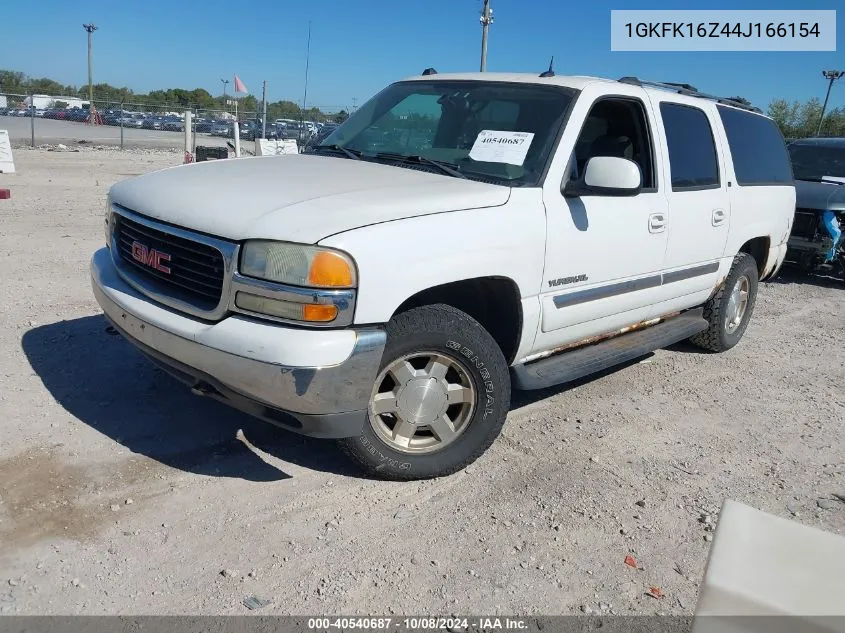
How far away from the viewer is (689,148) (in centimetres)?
479

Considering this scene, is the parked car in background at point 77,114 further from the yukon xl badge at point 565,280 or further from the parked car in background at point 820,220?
the yukon xl badge at point 565,280

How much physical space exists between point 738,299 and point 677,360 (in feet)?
2.57

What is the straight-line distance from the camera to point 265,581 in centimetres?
267

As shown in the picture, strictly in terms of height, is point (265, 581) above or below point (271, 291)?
below

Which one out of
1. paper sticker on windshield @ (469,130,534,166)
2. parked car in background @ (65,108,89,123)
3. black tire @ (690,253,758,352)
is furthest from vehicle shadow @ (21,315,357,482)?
parked car in background @ (65,108,89,123)

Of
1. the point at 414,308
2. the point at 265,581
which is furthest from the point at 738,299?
the point at 265,581

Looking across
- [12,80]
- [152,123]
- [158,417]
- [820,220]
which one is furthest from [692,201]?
[12,80]

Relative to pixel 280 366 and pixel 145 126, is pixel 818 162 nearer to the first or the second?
pixel 280 366

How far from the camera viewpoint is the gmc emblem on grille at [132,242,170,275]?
10.6 ft

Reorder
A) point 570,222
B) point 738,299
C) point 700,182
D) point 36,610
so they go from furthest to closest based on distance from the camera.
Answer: point 738,299
point 700,182
point 570,222
point 36,610

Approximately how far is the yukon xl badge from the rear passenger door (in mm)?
936

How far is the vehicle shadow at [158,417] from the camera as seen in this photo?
3.53 meters

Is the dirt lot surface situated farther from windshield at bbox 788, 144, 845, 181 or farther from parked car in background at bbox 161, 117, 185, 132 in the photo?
parked car in background at bbox 161, 117, 185, 132

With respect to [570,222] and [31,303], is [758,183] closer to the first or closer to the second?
[570,222]
